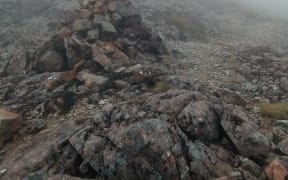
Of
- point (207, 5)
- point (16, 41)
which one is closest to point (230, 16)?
point (207, 5)

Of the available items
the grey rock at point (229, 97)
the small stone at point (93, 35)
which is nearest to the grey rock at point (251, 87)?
the grey rock at point (229, 97)

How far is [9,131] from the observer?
1160 cm

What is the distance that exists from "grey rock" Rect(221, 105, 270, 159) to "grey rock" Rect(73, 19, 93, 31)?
10469mm

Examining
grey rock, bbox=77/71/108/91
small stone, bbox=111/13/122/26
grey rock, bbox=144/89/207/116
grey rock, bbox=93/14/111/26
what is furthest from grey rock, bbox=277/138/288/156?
small stone, bbox=111/13/122/26

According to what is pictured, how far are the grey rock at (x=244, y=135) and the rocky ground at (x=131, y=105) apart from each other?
29mm

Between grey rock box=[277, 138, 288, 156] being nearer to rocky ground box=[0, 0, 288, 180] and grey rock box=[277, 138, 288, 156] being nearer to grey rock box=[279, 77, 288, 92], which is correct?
rocky ground box=[0, 0, 288, 180]

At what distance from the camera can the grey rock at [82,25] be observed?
60.1ft

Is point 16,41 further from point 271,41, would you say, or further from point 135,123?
point 271,41

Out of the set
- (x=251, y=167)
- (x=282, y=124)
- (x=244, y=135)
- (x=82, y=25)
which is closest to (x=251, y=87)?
(x=282, y=124)

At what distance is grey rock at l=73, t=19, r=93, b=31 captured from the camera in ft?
60.1

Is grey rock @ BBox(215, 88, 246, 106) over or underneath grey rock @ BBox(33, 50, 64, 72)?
over

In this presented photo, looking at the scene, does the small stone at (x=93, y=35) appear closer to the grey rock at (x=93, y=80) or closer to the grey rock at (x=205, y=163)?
the grey rock at (x=93, y=80)

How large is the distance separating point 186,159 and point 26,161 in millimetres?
4600

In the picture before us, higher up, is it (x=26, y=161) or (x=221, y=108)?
(x=221, y=108)
